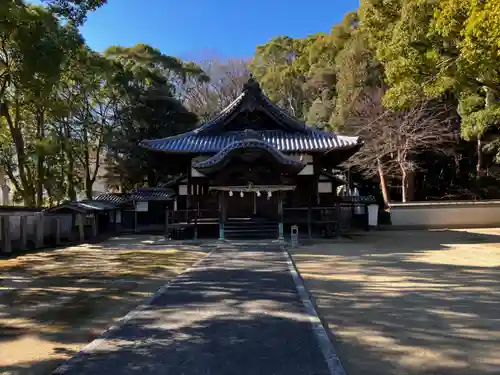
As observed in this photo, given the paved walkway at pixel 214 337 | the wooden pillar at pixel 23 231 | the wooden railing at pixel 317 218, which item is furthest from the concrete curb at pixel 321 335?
the wooden pillar at pixel 23 231

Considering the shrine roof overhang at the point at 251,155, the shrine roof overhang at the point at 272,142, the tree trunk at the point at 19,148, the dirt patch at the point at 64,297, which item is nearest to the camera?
the dirt patch at the point at 64,297

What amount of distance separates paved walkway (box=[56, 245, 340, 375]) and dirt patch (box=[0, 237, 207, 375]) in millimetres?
396

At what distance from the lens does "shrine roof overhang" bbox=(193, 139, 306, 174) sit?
48.2 feet

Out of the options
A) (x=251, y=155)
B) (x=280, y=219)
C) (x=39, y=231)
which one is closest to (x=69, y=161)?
(x=39, y=231)

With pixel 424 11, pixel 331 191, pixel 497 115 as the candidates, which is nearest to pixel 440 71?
pixel 424 11

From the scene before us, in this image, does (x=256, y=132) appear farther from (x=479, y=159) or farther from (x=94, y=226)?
(x=479, y=159)

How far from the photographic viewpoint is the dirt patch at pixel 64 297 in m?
4.12

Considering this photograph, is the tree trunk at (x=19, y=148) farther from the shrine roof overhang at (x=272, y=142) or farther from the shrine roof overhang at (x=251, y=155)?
the shrine roof overhang at (x=251, y=155)

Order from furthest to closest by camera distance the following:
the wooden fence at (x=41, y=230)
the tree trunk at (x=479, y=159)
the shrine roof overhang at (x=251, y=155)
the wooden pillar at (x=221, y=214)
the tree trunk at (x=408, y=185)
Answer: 1. the tree trunk at (x=479, y=159)
2. the tree trunk at (x=408, y=185)
3. the wooden pillar at (x=221, y=214)
4. the shrine roof overhang at (x=251, y=155)
5. the wooden fence at (x=41, y=230)

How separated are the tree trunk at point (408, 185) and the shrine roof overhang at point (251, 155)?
13.3 metres

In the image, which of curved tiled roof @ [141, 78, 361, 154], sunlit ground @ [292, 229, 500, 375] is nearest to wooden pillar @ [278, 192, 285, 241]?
curved tiled roof @ [141, 78, 361, 154]

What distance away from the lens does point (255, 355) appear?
12.5 ft

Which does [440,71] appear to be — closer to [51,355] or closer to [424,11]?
[424,11]

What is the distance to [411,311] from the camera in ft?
17.9
